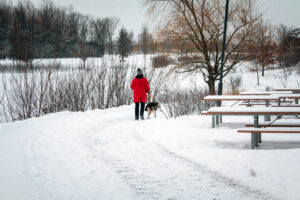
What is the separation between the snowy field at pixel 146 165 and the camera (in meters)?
3.54

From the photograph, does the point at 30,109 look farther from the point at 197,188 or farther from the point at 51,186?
the point at 197,188

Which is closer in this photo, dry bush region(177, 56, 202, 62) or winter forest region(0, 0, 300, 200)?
winter forest region(0, 0, 300, 200)

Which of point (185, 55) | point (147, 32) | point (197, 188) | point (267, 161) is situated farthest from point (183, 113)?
point (197, 188)

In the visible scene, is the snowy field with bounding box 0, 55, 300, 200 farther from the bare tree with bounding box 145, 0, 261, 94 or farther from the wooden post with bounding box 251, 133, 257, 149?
the bare tree with bounding box 145, 0, 261, 94

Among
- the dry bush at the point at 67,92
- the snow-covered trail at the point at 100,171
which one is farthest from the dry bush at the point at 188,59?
the snow-covered trail at the point at 100,171

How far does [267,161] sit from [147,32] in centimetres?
1111

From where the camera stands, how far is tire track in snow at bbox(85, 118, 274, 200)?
11.4ft

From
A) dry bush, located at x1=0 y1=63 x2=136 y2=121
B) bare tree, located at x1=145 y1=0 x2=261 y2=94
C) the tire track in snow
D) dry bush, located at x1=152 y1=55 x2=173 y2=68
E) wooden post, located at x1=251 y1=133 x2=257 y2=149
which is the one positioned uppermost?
bare tree, located at x1=145 y1=0 x2=261 y2=94

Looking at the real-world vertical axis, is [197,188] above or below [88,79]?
below

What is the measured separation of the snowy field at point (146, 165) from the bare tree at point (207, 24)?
7.63 meters

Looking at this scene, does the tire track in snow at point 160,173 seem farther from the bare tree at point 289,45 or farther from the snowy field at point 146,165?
the bare tree at point 289,45

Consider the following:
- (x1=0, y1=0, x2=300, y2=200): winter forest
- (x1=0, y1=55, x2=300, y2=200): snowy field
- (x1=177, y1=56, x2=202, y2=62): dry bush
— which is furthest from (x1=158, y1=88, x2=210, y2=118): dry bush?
(x1=0, y1=55, x2=300, y2=200): snowy field

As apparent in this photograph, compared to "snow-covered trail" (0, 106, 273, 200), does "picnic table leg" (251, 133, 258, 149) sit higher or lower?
higher

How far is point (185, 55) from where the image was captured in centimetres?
1444
